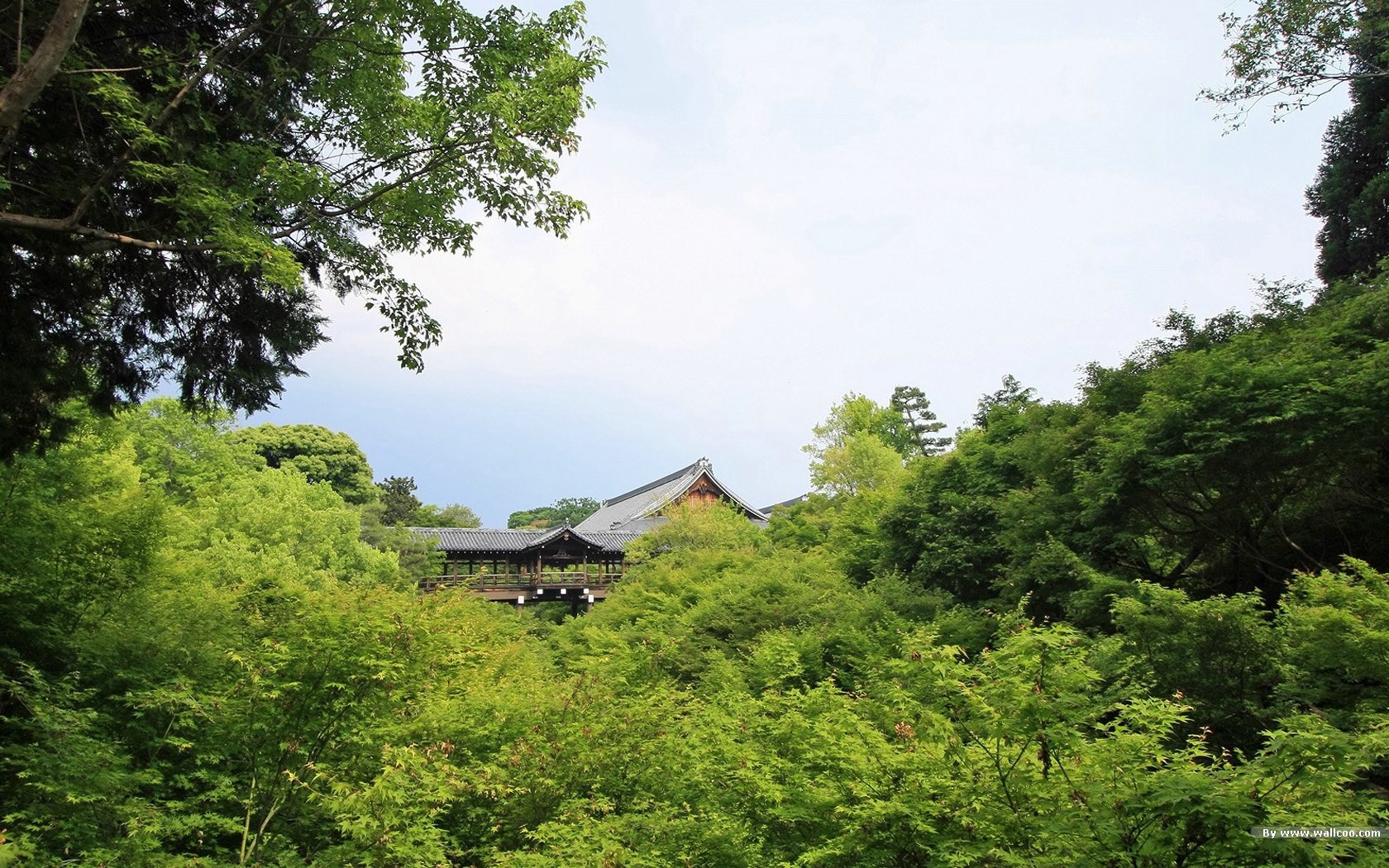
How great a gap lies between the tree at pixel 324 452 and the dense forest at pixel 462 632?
28108mm

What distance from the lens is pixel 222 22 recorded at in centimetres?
462

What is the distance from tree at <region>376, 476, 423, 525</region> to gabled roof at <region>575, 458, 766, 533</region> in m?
8.79

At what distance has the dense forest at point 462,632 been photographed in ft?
12.5

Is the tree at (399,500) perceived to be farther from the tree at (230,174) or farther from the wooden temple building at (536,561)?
the tree at (230,174)

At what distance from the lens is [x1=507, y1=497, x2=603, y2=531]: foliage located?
65.6m

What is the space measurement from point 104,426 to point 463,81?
5198 mm

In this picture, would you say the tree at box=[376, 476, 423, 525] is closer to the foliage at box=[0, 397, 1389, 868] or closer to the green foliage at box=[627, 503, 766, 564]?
the green foliage at box=[627, 503, 766, 564]

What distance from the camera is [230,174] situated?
4.27 metres

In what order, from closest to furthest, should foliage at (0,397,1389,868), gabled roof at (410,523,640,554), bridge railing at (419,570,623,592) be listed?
foliage at (0,397,1389,868), bridge railing at (419,570,623,592), gabled roof at (410,523,640,554)

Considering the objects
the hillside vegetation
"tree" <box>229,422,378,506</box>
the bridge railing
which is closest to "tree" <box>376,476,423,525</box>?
"tree" <box>229,422,378,506</box>

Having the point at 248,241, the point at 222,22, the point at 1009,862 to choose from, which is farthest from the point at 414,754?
the point at 222,22

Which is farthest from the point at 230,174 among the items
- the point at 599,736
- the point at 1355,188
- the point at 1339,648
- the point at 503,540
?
the point at 503,540

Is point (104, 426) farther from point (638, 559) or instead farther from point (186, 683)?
point (638, 559)

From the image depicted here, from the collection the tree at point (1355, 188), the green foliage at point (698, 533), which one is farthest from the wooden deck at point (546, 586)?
the tree at point (1355, 188)
